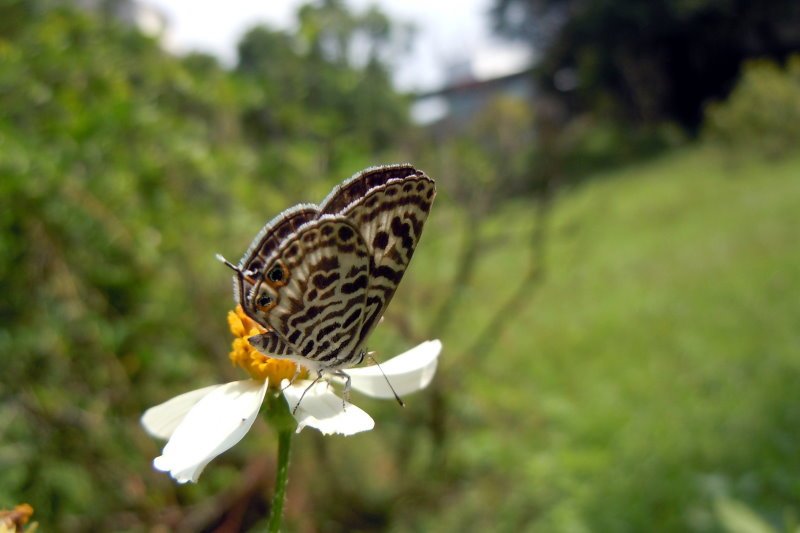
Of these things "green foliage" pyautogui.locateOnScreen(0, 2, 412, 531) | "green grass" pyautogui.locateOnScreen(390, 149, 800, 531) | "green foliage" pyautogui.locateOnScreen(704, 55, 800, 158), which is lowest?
"green grass" pyautogui.locateOnScreen(390, 149, 800, 531)

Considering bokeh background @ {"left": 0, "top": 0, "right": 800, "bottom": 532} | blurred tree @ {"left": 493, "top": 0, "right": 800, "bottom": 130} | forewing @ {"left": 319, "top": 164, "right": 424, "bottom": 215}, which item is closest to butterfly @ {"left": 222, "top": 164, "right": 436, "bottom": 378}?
forewing @ {"left": 319, "top": 164, "right": 424, "bottom": 215}

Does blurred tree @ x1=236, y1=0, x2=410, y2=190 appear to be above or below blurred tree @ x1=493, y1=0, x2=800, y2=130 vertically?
below

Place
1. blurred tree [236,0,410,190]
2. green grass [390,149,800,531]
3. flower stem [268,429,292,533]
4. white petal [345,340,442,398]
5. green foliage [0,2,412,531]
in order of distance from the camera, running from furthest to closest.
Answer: green grass [390,149,800,531], blurred tree [236,0,410,190], green foliage [0,2,412,531], white petal [345,340,442,398], flower stem [268,429,292,533]

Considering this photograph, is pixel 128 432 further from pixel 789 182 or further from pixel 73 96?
pixel 789 182

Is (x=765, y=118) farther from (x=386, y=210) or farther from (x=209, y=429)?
(x=209, y=429)

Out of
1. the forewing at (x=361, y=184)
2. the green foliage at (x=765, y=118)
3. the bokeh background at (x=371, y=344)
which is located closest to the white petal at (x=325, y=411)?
the forewing at (x=361, y=184)

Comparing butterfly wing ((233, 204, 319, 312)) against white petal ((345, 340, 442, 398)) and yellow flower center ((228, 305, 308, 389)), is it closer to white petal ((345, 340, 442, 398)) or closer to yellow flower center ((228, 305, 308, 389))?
yellow flower center ((228, 305, 308, 389))

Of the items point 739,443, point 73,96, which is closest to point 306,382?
point 73,96

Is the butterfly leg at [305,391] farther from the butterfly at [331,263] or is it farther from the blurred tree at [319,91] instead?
the blurred tree at [319,91]
